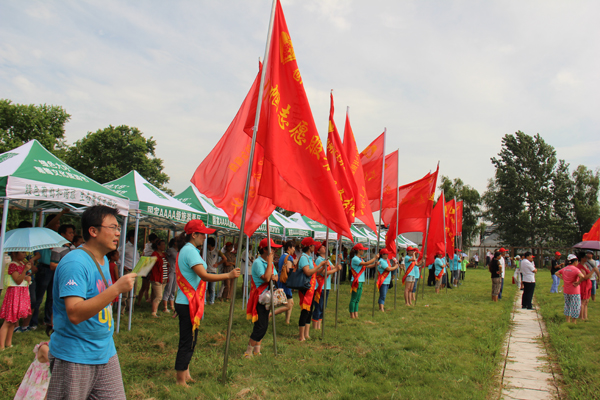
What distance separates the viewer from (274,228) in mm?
14531

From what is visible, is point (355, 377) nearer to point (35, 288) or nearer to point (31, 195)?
point (31, 195)

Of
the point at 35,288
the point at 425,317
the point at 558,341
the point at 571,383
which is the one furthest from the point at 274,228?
the point at 571,383

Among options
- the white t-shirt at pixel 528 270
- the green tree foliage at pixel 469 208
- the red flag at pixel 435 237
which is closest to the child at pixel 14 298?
the red flag at pixel 435 237

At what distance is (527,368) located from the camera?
6355 mm

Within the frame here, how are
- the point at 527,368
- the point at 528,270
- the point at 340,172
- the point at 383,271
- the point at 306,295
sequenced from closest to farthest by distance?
the point at 527,368
the point at 340,172
the point at 306,295
the point at 383,271
the point at 528,270

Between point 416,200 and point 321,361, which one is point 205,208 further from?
point 416,200

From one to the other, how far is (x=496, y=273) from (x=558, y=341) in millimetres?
6743

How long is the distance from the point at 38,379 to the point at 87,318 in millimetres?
583

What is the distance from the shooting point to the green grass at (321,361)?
4.83 meters

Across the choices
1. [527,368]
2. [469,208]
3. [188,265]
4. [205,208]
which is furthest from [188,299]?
[469,208]

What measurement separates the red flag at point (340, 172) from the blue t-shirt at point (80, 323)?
16.3 ft

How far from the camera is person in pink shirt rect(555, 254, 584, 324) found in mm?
9906

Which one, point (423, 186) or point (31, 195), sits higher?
point (423, 186)

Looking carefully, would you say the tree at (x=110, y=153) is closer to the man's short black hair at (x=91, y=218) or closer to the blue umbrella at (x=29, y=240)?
the blue umbrella at (x=29, y=240)
